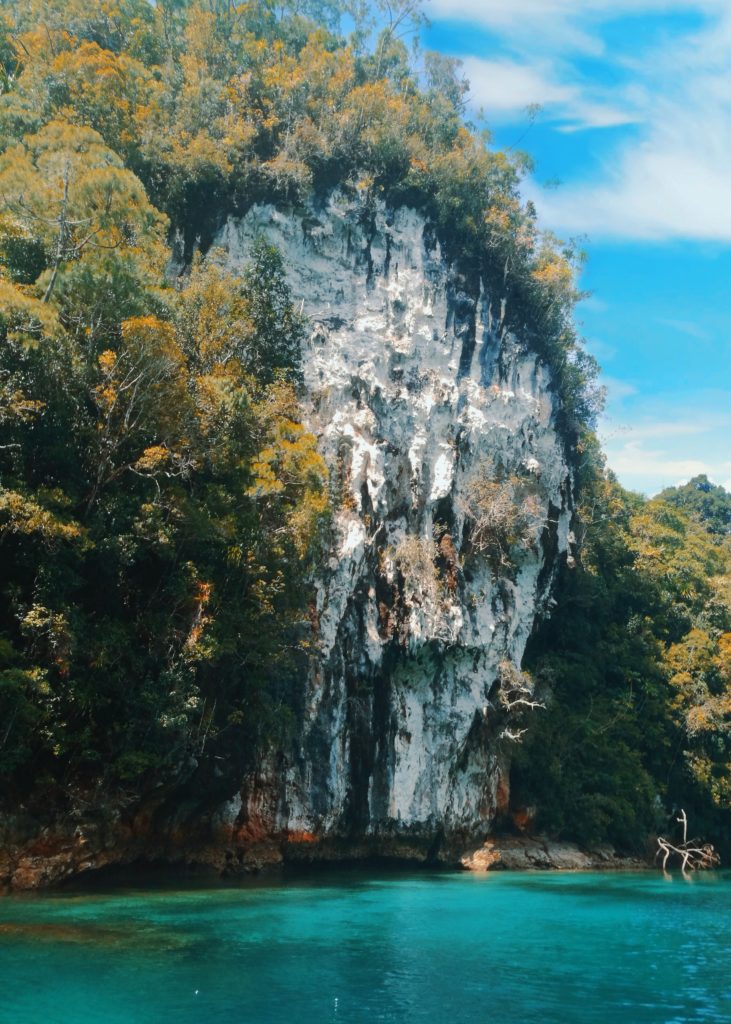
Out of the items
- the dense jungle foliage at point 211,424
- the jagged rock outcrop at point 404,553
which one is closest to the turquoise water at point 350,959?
the dense jungle foliage at point 211,424

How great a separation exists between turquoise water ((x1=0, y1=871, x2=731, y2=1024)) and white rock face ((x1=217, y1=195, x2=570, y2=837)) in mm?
5432

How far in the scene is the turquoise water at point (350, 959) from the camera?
7.46 m

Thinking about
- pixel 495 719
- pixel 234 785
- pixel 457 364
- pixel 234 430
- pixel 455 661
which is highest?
pixel 457 364

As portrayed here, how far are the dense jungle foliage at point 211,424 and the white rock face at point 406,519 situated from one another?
1.16 metres

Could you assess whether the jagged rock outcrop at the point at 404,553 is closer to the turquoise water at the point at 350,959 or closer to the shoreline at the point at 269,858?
the shoreline at the point at 269,858

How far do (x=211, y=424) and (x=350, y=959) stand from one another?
32.8 ft

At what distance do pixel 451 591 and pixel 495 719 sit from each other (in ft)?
14.1

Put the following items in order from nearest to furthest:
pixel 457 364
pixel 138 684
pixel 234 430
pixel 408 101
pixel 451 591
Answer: pixel 138 684
pixel 234 430
pixel 451 591
pixel 457 364
pixel 408 101

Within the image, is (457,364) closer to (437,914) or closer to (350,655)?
(350,655)

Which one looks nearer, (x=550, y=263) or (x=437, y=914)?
(x=437, y=914)

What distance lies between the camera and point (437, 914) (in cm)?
1362

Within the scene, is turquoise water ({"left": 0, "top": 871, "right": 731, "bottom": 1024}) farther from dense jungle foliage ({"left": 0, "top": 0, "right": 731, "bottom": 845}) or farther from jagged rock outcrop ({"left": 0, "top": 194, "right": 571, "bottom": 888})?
jagged rock outcrop ({"left": 0, "top": 194, "right": 571, "bottom": 888})

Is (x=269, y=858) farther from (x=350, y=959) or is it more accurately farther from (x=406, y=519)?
(x=350, y=959)

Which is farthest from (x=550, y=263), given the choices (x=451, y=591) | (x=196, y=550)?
(x=196, y=550)
